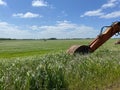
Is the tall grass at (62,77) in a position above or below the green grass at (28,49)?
above

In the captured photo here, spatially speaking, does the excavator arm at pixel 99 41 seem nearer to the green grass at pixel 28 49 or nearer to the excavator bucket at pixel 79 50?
A: the excavator bucket at pixel 79 50

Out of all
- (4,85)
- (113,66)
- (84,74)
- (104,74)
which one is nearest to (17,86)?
(4,85)

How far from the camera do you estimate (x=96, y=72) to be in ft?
31.7

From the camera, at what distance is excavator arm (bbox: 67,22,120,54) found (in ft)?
53.9

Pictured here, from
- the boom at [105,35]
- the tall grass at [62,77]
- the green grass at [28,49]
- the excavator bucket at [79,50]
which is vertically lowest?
the green grass at [28,49]

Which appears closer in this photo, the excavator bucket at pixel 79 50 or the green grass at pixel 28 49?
the excavator bucket at pixel 79 50

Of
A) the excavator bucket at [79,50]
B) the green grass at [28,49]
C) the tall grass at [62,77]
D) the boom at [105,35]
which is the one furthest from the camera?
the green grass at [28,49]

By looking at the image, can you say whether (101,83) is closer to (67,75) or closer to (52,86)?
(67,75)

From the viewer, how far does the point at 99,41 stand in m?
16.5

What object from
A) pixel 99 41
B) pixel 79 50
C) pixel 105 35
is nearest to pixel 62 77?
pixel 79 50

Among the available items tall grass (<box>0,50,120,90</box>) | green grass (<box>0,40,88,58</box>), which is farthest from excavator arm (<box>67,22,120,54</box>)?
green grass (<box>0,40,88,58</box>)

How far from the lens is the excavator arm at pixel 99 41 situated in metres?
16.4

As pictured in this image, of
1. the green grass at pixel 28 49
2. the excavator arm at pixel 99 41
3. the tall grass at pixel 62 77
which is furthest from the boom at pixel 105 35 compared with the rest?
the green grass at pixel 28 49

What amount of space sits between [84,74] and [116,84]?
1150mm
